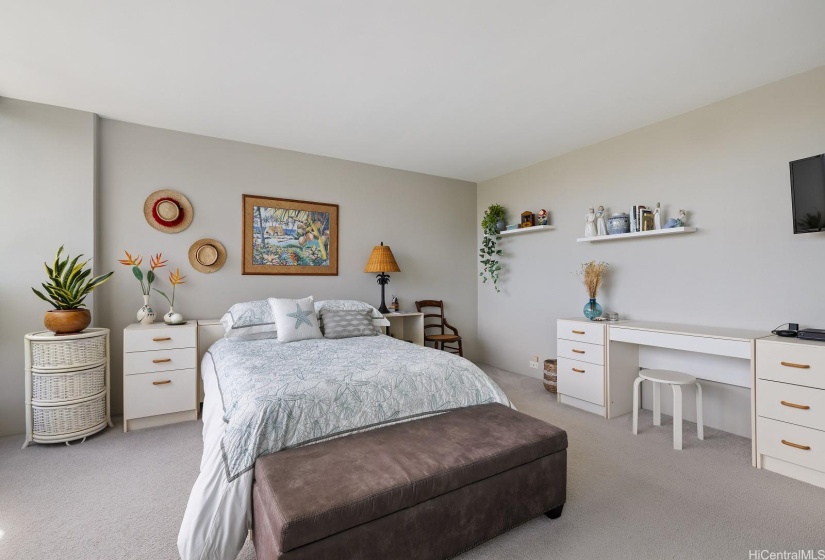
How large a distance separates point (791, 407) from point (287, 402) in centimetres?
292

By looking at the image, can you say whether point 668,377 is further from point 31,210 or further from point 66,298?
point 31,210

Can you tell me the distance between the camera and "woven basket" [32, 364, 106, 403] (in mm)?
2703

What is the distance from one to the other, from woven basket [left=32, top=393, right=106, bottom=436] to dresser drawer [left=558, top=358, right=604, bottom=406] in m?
3.99

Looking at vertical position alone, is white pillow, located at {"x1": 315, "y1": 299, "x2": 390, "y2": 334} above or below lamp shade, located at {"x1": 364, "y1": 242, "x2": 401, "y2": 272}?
below

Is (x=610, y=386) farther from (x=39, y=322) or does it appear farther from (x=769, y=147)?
(x=39, y=322)

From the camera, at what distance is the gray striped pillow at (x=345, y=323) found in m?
3.49

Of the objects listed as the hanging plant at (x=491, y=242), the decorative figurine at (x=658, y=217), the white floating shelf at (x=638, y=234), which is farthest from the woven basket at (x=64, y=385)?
the decorative figurine at (x=658, y=217)

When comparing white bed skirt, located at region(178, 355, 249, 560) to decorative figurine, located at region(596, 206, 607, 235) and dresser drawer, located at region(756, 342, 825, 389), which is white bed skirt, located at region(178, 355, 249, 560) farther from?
decorative figurine, located at region(596, 206, 607, 235)

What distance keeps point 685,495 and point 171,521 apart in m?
2.78

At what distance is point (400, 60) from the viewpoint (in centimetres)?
242

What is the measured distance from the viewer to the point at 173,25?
2.09 m

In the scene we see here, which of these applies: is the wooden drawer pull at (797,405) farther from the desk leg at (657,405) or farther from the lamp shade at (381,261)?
the lamp shade at (381,261)

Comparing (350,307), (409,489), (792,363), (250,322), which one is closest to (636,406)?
(792,363)

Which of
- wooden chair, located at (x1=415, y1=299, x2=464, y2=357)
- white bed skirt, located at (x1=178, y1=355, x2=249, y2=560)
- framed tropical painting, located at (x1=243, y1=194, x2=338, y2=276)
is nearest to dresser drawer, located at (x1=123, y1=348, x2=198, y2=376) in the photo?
framed tropical painting, located at (x1=243, y1=194, x2=338, y2=276)
